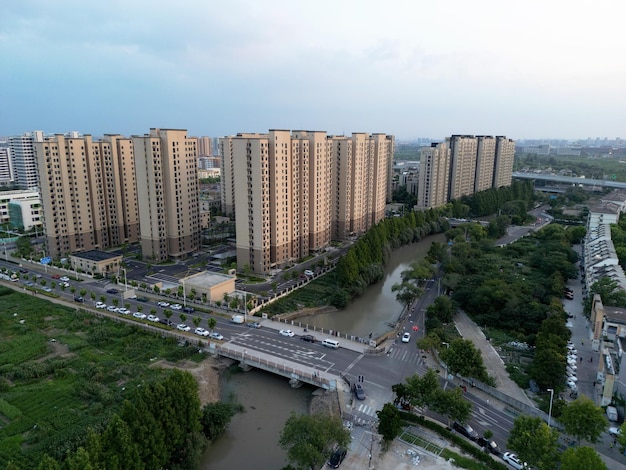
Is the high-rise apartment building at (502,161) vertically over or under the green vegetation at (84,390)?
over

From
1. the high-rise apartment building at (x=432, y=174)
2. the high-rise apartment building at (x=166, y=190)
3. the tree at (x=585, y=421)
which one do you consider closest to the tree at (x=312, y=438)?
the tree at (x=585, y=421)

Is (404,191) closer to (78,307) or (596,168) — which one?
(78,307)

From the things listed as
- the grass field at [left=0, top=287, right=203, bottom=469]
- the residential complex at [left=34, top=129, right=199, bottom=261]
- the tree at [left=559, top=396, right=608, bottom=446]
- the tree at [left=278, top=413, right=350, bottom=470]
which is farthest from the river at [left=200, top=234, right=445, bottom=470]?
the residential complex at [left=34, top=129, right=199, bottom=261]

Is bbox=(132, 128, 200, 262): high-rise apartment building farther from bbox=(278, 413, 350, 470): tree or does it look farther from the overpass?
the overpass

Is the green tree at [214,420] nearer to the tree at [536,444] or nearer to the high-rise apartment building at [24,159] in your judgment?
the tree at [536,444]

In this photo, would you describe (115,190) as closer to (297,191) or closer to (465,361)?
(297,191)

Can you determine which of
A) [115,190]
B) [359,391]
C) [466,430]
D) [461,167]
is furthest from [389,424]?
[461,167]
